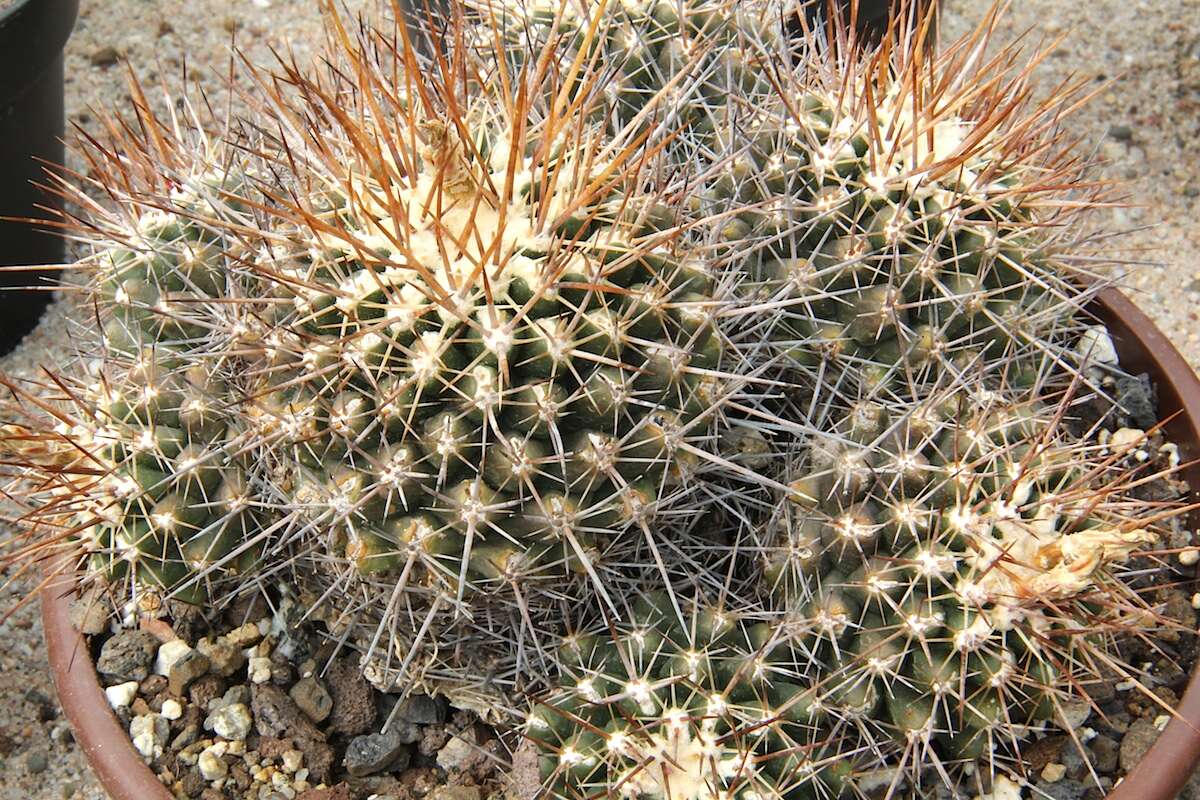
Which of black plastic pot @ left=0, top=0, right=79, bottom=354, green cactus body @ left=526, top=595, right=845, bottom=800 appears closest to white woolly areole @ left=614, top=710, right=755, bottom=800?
green cactus body @ left=526, top=595, right=845, bottom=800

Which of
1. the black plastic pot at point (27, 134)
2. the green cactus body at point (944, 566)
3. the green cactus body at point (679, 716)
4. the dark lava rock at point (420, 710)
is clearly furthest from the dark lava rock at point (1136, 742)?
the black plastic pot at point (27, 134)

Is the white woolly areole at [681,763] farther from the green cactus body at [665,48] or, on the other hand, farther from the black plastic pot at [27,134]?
the black plastic pot at [27,134]

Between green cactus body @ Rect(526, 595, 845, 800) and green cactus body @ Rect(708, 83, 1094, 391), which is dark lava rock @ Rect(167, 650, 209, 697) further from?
green cactus body @ Rect(708, 83, 1094, 391)

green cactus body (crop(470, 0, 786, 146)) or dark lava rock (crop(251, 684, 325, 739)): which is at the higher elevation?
green cactus body (crop(470, 0, 786, 146))

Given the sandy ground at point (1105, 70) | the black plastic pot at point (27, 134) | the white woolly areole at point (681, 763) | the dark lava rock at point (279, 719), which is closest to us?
the white woolly areole at point (681, 763)

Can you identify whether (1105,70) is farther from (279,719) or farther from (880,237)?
(279,719)

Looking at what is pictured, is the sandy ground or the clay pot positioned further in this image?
the sandy ground

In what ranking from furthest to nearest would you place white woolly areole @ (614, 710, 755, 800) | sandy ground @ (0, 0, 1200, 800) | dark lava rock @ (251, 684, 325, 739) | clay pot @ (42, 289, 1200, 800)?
sandy ground @ (0, 0, 1200, 800)
dark lava rock @ (251, 684, 325, 739)
clay pot @ (42, 289, 1200, 800)
white woolly areole @ (614, 710, 755, 800)

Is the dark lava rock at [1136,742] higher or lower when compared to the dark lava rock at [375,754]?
lower
